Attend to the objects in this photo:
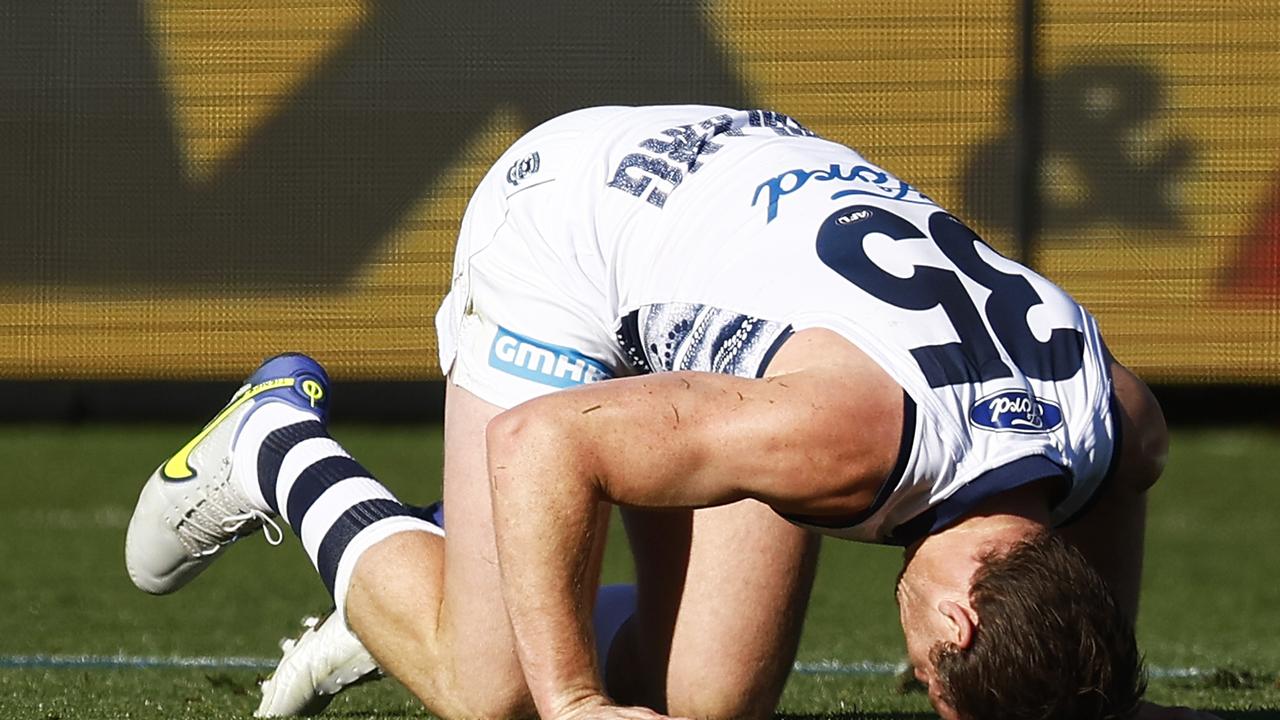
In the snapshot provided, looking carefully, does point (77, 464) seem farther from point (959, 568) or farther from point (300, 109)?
point (959, 568)

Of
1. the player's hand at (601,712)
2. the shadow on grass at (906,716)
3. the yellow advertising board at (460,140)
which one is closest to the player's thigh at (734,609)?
the shadow on grass at (906,716)

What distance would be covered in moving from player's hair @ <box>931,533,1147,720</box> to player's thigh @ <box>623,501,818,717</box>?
2.37 feet

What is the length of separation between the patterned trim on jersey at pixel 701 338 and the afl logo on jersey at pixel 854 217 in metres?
0.19

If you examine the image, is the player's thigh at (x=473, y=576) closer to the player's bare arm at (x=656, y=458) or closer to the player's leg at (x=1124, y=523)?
the player's bare arm at (x=656, y=458)

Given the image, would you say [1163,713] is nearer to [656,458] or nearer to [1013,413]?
[1013,413]

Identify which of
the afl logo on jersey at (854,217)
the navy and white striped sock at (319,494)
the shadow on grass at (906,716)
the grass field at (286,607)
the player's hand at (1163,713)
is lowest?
the grass field at (286,607)

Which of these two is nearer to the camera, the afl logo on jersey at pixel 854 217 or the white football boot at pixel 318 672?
the afl logo on jersey at pixel 854 217

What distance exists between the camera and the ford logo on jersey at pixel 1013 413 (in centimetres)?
242

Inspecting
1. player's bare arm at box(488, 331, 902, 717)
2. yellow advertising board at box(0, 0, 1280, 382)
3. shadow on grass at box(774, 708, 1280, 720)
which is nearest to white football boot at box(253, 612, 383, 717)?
shadow on grass at box(774, 708, 1280, 720)

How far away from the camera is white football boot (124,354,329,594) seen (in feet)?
11.6

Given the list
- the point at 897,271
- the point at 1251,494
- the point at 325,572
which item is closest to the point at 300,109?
the point at 1251,494

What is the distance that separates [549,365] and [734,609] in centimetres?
49

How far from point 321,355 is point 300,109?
0.92 m

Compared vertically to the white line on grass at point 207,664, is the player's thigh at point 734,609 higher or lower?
higher
